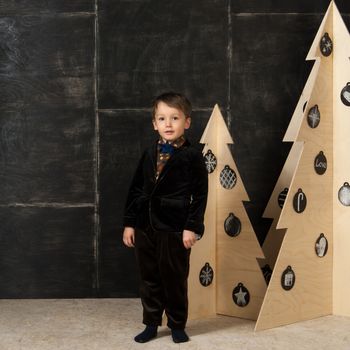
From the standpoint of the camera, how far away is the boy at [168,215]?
2.56 m

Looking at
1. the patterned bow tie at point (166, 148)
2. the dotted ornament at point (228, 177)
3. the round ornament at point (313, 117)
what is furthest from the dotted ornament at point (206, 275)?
the round ornament at point (313, 117)

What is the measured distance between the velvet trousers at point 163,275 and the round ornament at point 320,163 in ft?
2.54

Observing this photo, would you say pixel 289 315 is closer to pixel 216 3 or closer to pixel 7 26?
pixel 216 3

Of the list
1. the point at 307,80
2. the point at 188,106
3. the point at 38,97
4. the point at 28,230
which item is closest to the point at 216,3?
the point at 307,80

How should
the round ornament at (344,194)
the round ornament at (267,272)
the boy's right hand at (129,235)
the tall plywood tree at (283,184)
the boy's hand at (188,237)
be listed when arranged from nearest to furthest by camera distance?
the boy's hand at (188,237) < the boy's right hand at (129,235) < the round ornament at (344,194) < the tall plywood tree at (283,184) < the round ornament at (267,272)

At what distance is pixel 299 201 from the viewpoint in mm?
2814

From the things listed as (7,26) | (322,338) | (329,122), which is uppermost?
(7,26)

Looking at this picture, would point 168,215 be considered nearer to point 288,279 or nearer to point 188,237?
point 188,237

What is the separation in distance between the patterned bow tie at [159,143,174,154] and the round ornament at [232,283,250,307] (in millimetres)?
831

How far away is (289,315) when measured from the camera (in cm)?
282

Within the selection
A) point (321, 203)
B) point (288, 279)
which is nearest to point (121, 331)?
point (288, 279)

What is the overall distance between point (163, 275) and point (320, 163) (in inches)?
37.6

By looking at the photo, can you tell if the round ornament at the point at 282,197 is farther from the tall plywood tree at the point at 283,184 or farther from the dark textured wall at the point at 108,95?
the dark textured wall at the point at 108,95

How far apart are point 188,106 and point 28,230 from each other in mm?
1246
